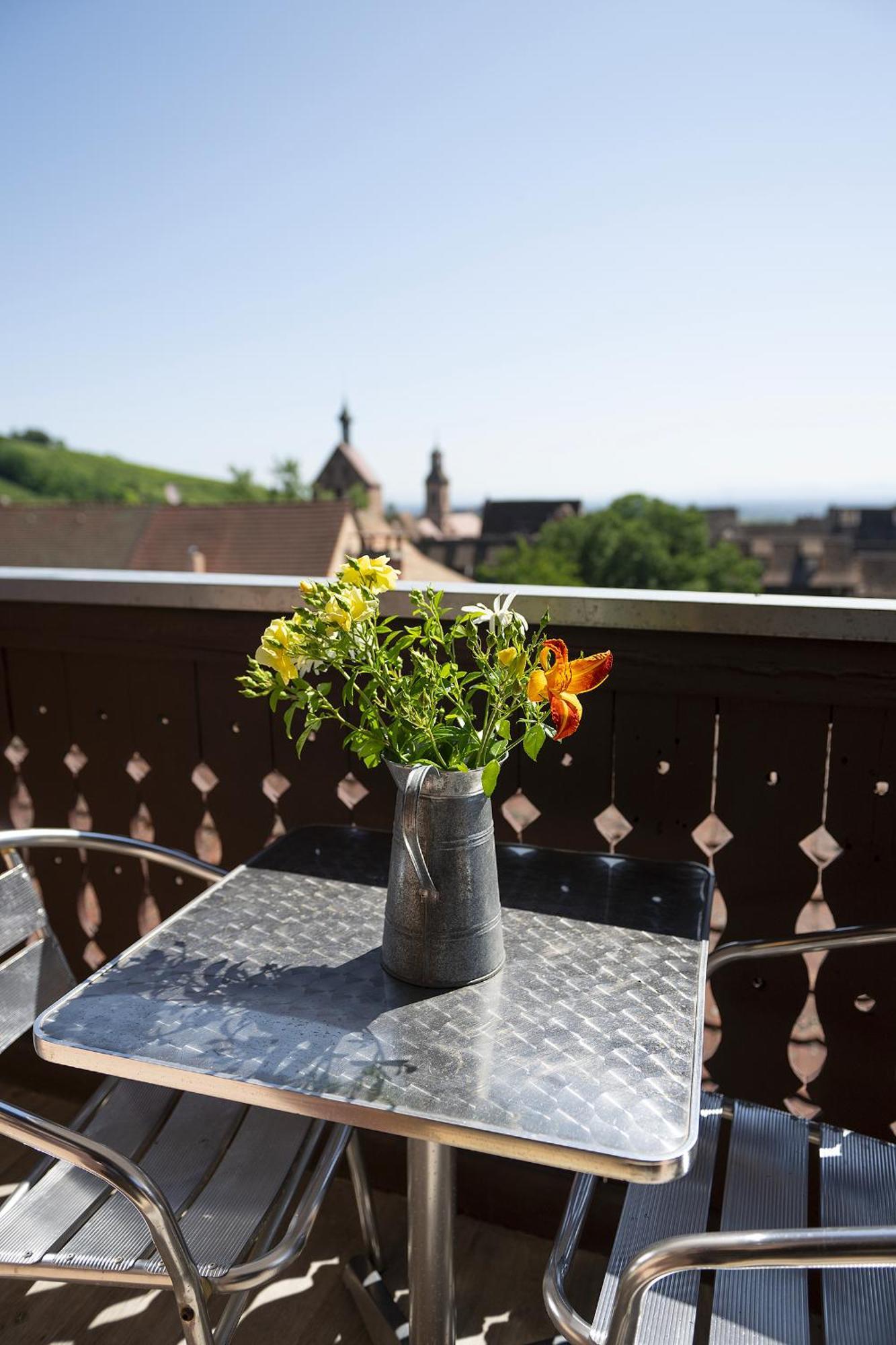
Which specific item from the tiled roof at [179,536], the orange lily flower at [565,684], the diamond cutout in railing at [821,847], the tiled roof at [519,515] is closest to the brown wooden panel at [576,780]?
the diamond cutout in railing at [821,847]

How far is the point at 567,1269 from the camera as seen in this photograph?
102 centimetres

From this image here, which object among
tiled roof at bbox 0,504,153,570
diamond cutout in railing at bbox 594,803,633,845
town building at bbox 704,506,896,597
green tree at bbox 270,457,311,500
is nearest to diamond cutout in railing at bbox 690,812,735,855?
diamond cutout in railing at bbox 594,803,633,845

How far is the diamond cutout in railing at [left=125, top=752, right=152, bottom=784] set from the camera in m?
1.93

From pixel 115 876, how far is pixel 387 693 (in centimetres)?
132

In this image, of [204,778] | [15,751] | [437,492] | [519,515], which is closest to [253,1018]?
[204,778]

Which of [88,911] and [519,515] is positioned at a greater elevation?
[519,515]

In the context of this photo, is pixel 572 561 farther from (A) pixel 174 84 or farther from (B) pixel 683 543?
(A) pixel 174 84

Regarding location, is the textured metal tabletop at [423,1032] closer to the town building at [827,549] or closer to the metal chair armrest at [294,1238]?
the metal chair armrest at [294,1238]

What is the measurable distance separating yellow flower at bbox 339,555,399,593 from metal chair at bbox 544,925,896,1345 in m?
0.70

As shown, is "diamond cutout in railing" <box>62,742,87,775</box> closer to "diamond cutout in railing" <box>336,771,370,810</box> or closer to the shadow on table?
"diamond cutout in railing" <box>336,771,370,810</box>

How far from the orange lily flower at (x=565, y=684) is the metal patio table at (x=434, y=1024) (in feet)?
1.05

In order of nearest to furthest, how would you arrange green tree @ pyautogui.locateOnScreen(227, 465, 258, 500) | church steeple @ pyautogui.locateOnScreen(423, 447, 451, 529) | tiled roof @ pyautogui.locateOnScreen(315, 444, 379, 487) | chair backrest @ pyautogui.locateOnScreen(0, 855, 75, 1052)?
chair backrest @ pyautogui.locateOnScreen(0, 855, 75, 1052) < green tree @ pyautogui.locateOnScreen(227, 465, 258, 500) < tiled roof @ pyautogui.locateOnScreen(315, 444, 379, 487) < church steeple @ pyautogui.locateOnScreen(423, 447, 451, 529)

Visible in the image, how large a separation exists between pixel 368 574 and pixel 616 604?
1.86 feet

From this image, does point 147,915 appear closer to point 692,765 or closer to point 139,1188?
point 139,1188
